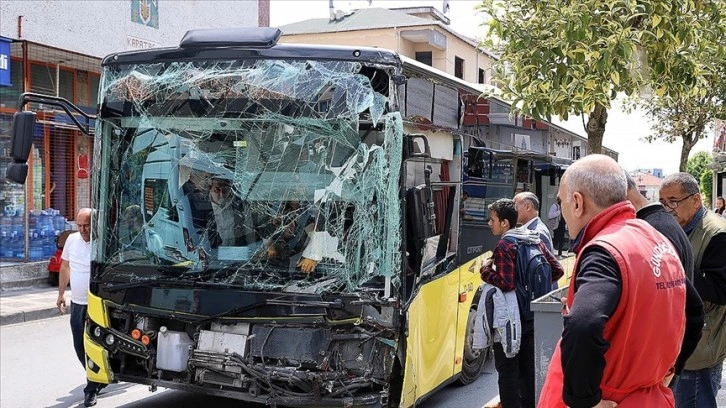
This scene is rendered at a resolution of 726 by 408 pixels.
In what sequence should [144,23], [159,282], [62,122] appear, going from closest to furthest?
1. [159,282]
2. [62,122]
3. [144,23]

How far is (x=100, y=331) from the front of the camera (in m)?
5.82

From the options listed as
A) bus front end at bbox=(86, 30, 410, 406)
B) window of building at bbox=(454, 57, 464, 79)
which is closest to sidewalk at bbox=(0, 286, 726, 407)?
bus front end at bbox=(86, 30, 410, 406)

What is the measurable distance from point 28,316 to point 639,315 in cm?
1089

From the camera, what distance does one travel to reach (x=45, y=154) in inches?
584

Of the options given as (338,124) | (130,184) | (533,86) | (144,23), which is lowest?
(130,184)

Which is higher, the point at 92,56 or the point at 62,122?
the point at 92,56

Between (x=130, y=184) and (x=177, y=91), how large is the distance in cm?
88

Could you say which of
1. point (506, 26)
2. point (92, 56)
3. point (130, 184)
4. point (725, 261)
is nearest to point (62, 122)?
point (92, 56)

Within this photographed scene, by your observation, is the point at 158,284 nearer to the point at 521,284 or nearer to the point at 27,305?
the point at 521,284

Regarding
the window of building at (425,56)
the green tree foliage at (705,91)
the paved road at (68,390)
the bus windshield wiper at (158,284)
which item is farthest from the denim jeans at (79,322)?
the window of building at (425,56)

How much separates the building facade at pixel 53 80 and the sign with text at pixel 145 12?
0.02 meters

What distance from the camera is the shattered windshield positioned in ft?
17.5

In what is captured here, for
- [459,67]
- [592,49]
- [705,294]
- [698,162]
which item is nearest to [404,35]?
[459,67]

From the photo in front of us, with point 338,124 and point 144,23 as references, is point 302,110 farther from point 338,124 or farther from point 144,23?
point 144,23
